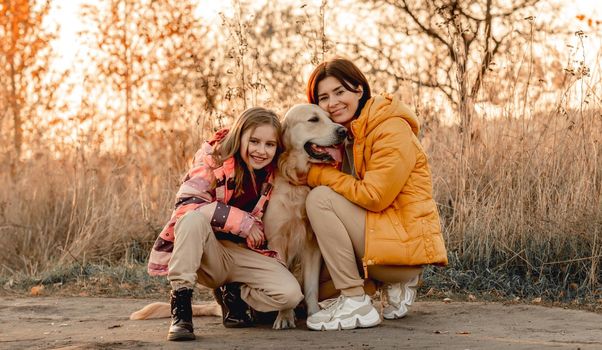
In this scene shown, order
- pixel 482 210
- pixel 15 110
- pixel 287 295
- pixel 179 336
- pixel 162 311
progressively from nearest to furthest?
pixel 179 336 → pixel 287 295 → pixel 162 311 → pixel 482 210 → pixel 15 110

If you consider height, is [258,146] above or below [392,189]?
above

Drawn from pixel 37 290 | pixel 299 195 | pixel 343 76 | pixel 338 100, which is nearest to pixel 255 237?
pixel 299 195

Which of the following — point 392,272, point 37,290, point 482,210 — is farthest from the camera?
point 37,290

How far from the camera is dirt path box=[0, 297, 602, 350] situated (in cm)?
403

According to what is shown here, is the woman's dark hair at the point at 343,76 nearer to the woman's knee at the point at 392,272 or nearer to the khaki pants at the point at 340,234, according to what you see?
the khaki pants at the point at 340,234

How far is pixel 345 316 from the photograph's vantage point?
4.45 metres

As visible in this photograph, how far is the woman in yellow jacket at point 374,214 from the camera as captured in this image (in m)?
4.43

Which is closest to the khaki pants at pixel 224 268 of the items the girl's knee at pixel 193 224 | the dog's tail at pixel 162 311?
the girl's knee at pixel 193 224

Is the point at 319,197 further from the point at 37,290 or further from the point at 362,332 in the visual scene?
the point at 37,290

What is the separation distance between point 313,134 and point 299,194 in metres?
0.33

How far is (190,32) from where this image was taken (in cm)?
1097

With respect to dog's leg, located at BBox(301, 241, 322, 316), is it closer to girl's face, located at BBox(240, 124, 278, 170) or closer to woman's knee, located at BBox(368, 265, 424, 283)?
woman's knee, located at BBox(368, 265, 424, 283)

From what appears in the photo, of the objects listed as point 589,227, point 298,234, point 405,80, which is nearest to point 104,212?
point 405,80

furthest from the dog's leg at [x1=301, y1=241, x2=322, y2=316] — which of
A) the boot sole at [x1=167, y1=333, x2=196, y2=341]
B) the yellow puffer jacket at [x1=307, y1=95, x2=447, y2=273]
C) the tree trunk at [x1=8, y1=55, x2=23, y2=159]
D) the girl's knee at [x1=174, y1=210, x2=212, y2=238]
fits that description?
the tree trunk at [x1=8, y1=55, x2=23, y2=159]
